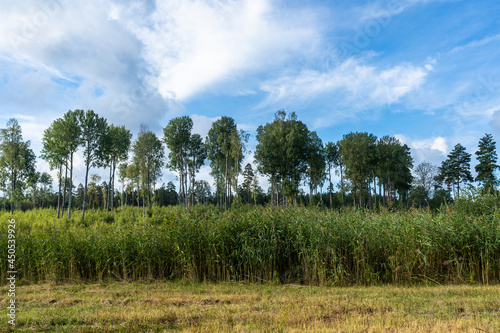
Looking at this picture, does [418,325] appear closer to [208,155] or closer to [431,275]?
[431,275]

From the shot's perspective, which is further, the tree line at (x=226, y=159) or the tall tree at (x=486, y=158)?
the tall tree at (x=486, y=158)

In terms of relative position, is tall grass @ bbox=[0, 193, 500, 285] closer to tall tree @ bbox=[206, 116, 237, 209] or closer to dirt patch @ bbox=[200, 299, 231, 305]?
dirt patch @ bbox=[200, 299, 231, 305]

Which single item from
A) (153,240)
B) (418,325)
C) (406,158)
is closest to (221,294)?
(153,240)

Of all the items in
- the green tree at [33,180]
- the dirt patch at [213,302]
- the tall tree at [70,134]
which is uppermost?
the tall tree at [70,134]

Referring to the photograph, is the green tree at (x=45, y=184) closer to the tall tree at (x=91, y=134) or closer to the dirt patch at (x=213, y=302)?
the tall tree at (x=91, y=134)

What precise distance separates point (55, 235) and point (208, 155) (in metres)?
34.4

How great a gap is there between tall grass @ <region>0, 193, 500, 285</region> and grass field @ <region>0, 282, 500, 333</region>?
63cm

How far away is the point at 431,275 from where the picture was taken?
742 centimetres

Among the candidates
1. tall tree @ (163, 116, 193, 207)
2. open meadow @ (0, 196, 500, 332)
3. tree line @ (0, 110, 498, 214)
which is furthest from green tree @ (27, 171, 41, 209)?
open meadow @ (0, 196, 500, 332)

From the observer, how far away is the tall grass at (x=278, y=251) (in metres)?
7.43

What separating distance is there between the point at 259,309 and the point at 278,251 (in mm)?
2701

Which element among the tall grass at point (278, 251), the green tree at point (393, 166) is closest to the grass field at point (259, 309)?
the tall grass at point (278, 251)

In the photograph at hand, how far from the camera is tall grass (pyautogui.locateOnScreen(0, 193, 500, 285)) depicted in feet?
24.4

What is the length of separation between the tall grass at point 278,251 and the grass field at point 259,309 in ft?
2.05
